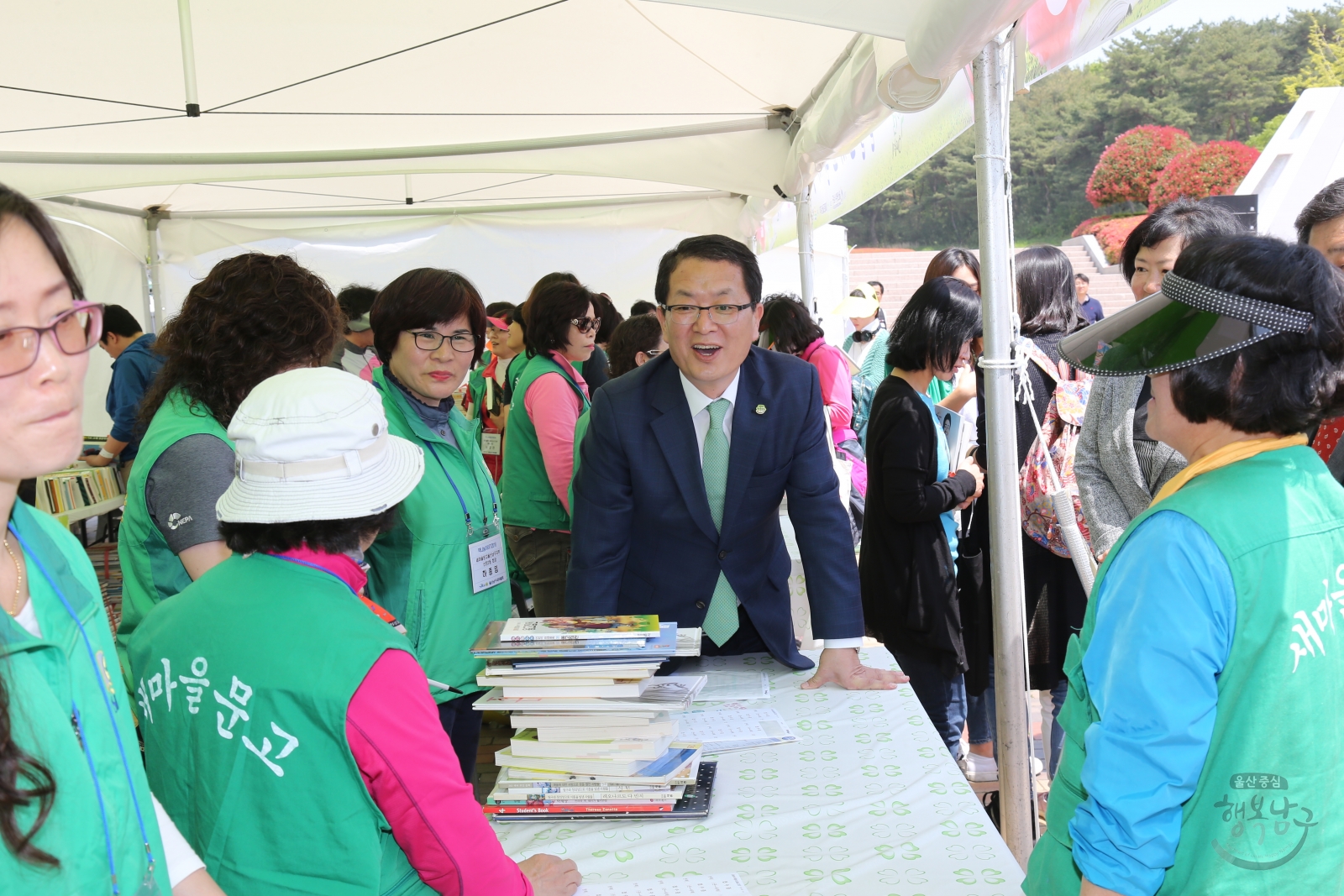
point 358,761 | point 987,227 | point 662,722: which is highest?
point 987,227

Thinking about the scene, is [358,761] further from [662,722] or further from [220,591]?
[662,722]

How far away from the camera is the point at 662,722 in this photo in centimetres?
156

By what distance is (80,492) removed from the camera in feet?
18.9

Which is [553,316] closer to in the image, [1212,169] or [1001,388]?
[1001,388]

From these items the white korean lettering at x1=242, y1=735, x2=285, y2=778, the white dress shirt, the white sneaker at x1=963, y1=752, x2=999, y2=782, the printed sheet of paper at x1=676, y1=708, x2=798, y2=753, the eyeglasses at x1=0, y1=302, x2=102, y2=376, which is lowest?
the white sneaker at x1=963, y1=752, x2=999, y2=782

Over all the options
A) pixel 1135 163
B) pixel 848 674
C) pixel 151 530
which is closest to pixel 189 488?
pixel 151 530

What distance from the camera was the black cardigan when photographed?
269 cm

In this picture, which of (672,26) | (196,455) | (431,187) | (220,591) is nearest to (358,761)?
(220,591)

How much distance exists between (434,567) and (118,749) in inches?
46.0

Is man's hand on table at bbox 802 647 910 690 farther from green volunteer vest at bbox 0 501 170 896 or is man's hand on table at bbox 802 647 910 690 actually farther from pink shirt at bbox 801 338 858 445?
pink shirt at bbox 801 338 858 445

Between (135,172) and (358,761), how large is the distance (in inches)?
209

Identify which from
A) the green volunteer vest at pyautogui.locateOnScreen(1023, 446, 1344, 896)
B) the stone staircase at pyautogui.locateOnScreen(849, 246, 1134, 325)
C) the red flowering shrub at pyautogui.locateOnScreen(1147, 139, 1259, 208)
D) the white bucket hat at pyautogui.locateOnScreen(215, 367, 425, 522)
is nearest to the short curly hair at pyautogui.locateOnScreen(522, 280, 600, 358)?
the white bucket hat at pyautogui.locateOnScreen(215, 367, 425, 522)

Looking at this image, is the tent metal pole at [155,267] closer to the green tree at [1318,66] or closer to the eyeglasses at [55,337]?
the eyeglasses at [55,337]

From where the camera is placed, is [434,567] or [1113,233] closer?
[434,567]
